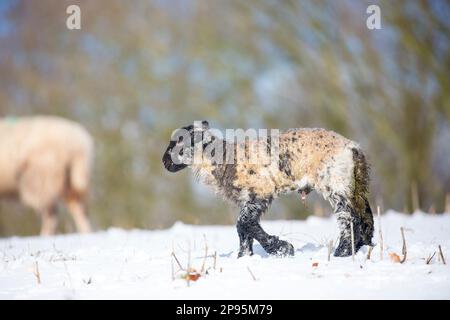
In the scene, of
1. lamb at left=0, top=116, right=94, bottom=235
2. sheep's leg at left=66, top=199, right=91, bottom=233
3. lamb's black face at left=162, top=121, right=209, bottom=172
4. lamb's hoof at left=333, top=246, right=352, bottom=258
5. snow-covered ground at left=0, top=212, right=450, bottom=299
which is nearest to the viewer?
snow-covered ground at left=0, top=212, right=450, bottom=299

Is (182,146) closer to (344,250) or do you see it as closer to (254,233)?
(254,233)

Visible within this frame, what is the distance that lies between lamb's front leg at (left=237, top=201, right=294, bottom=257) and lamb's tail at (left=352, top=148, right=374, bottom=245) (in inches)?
20.9

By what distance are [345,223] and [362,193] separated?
0.26 meters

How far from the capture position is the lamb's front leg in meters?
4.53

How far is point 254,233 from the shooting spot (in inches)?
179

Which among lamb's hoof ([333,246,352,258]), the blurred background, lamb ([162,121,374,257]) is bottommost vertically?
lamb's hoof ([333,246,352,258])

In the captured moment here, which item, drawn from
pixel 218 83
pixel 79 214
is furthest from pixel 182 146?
pixel 218 83

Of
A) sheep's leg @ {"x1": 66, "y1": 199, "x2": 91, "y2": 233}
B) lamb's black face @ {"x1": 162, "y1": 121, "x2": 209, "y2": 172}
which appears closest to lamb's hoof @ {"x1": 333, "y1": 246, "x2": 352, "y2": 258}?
lamb's black face @ {"x1": 162, "y1": 121, "x2": 209, "y2": 172}

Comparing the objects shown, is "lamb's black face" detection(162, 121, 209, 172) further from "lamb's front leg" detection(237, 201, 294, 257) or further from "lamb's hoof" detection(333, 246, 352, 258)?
"lamb's hoof" detection(333, 246, 352, 258)

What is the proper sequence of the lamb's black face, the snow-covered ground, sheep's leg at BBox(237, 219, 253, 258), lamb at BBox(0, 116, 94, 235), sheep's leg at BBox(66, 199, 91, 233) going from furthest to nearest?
lamb at BBox(0, 116, 94, 235) < sheep's leg at BBox(66, 199, 91, 233) < the lamb's black face < sheep's leg at BBox(237, 219, 253, 258) < the snow-covered ground

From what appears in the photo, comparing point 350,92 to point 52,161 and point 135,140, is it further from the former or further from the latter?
point 52,161

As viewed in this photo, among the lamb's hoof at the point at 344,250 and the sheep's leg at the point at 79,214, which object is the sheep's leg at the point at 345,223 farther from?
the sheep's leg at the point at 79,214

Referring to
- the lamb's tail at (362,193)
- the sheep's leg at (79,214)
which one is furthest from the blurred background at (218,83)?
the lamb's tail at (362,193)

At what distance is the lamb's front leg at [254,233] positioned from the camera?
14.9 feet
